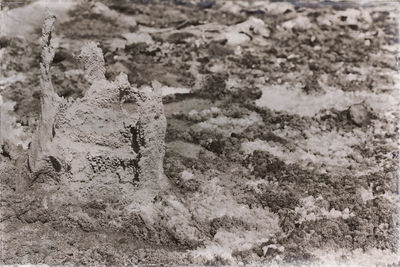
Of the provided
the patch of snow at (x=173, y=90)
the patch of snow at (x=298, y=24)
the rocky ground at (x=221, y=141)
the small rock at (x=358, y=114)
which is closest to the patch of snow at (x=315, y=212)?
the rocky ground at (x=221, y=141)

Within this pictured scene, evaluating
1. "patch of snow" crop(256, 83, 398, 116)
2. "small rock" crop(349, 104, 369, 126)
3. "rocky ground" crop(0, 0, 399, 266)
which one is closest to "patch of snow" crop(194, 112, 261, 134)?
"rocky ground" crop(0, 0, 399, 266)

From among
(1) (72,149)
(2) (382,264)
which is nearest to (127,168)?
(1) (72,149)

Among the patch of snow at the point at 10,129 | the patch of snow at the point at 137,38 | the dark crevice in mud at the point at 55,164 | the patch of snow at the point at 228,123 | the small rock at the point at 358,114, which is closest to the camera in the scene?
the dark crevice in mud at the point at 55,164

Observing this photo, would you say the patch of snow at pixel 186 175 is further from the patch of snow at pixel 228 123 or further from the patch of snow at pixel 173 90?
the patch of snow at pixel 173 90

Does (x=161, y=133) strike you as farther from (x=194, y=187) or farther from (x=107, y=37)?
(x=107, y=37)

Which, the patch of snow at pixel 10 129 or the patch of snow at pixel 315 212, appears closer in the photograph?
the patch of snow at pixel 315 212

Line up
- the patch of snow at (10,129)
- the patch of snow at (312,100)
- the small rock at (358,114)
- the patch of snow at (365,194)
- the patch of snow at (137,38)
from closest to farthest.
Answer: the patch of snow at (365,194)
the patch of snow at (10,129)
the small rock at (358,114)
the patch of snow at (312,100)
the patch of snow at (137,38)

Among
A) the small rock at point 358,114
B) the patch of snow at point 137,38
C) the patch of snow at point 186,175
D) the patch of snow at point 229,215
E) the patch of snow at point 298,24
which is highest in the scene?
the patch of snow at point 298,24

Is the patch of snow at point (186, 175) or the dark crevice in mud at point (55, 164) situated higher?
the dark crevice in mud at point (55, 164)

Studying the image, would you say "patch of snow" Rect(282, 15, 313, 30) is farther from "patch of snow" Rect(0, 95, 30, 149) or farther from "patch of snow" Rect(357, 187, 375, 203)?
"patch of snow" Rect(0, 95, 30, 149)

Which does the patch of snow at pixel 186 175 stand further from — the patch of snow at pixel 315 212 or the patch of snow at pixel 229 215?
the patch of snow at pixel 315 212
